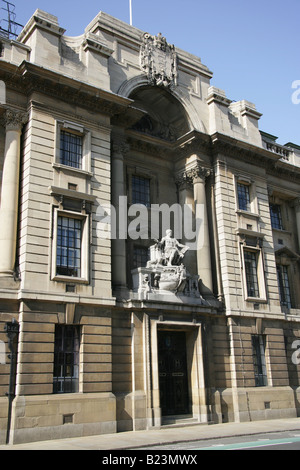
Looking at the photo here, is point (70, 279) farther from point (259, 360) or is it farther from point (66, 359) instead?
point (259, 360)

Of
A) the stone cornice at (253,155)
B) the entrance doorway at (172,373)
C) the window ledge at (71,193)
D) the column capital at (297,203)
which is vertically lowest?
the entrance doorway at (172,373)

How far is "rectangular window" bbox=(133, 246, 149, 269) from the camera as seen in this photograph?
27.1 meters

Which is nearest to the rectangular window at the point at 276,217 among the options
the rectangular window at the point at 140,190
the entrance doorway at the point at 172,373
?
the rectangular window at the point at 140,190

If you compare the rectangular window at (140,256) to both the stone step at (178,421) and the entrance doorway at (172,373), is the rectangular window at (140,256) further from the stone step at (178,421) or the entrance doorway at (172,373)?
the stone step at (178,421)

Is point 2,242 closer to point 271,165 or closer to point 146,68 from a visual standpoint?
point 146,68

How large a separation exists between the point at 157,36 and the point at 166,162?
303 inches

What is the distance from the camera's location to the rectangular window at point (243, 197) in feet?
101

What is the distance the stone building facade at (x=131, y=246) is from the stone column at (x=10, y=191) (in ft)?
0.21

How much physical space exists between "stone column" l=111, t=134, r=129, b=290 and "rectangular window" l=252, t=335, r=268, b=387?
9283 mm

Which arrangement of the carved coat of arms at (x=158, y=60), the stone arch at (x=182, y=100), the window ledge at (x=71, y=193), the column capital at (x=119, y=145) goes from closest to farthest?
the window ledge at (x=71, y=193)
the column capital at (x=119, y=145)
the stone arch at (x=182, y=100)
the carved coat of arms at (x=158, y=60)

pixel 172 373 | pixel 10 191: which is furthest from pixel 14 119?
pixel 172 373

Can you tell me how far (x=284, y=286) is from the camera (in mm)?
32344

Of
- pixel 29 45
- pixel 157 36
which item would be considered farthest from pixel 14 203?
pixel 157 36

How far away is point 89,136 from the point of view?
2444cm
